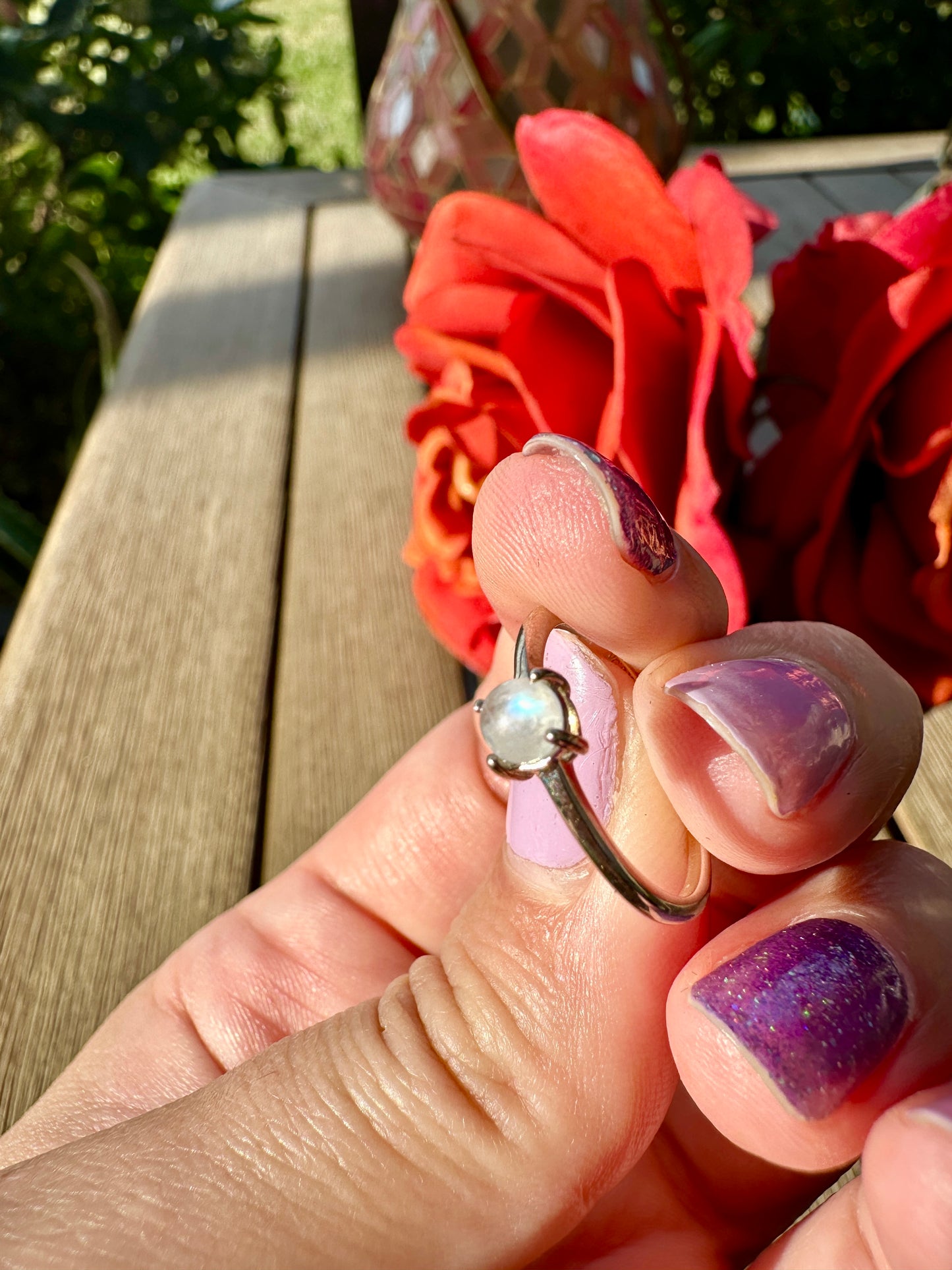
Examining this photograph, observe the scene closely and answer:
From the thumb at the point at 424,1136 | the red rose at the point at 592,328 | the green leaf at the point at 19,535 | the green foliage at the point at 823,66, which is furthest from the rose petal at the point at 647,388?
the green foliage at the point at 823,66

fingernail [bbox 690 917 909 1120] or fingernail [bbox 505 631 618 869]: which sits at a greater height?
fingernail [bbox 505 631 618 869]

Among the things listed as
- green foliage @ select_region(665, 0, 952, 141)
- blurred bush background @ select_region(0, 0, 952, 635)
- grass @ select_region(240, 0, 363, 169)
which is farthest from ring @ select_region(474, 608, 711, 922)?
grass @ select_region(240, 0, 363, 169)

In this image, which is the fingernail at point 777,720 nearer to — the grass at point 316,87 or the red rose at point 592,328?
the red rose at point 592,328

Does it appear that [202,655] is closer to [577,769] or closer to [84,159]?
[577,769]

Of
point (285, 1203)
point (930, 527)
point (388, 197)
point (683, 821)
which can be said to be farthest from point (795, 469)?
point (388, 197)

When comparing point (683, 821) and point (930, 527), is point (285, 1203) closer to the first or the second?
point (683, 821)

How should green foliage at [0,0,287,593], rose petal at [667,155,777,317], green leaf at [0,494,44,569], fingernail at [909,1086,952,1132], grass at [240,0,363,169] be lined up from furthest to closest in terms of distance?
grass at [240,0,363,169]
green foliage at [0,0,287,593]
green leaf at [0,494,44,569]
rose petal at [667,155,777,317]
fingernail at [909,1086,952,1132]

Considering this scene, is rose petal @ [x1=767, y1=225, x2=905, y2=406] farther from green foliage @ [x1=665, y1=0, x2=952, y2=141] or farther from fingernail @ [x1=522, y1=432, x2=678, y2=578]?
green foliage @ [x1=665, y1=0, x2=952, y2=141]

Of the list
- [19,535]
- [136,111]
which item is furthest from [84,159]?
[19,535]
